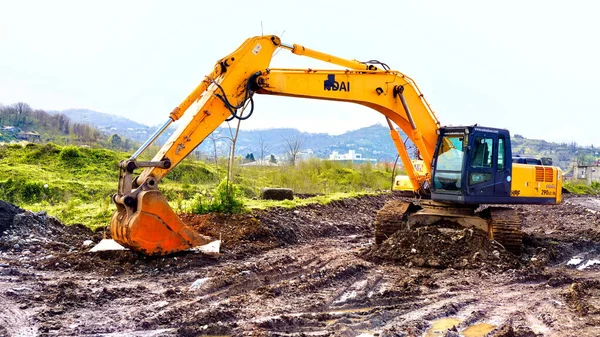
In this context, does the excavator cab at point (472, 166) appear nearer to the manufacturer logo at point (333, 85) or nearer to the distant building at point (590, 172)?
the manufacturer logo at point (333, 85)

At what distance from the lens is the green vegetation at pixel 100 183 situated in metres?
12.5

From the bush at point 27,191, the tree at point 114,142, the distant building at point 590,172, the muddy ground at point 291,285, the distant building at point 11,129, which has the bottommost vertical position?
the muddy ground at point 291,285

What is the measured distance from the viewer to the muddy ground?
5984 millimetres

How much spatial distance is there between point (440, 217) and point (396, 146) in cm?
172

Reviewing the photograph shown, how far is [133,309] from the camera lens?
6.40 meters

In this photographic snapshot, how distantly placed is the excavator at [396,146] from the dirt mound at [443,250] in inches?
27.9

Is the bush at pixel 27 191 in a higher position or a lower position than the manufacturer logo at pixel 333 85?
lower

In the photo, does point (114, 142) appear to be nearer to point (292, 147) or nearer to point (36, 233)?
point (292, 147)

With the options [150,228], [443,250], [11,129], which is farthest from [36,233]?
[11,129]

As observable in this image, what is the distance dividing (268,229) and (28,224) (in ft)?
14.6

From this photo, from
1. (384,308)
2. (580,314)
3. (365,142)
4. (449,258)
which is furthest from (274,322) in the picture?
(365,142)

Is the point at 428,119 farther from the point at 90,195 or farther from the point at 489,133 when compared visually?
the point at 90,195

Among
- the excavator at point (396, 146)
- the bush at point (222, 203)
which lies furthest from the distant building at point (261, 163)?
the excavator at point (396, 146)

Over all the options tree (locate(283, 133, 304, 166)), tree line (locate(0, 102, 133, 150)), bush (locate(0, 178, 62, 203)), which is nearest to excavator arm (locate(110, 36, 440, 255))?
bush (locate(0, 178, 62, 203))
